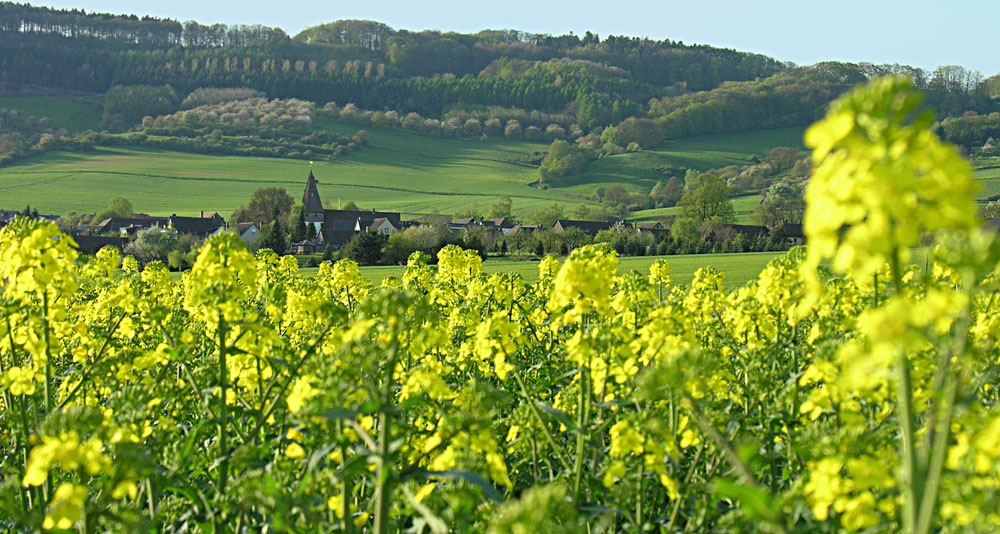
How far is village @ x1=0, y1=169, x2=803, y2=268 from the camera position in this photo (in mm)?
62781

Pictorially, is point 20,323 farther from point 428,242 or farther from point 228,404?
point 428,242

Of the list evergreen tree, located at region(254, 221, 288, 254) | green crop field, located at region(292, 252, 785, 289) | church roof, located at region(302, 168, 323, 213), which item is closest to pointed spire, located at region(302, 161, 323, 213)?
church roof, located at region(302, 168, 323, 213)

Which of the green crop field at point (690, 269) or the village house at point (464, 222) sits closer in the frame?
the green crop field at point (690, 269)

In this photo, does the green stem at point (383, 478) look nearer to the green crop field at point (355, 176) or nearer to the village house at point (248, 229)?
the village house at point (248, 229)

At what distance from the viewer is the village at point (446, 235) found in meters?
62.8

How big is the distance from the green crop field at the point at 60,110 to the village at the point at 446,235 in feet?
275

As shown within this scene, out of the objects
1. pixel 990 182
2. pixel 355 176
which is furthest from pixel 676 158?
pixel 355 176

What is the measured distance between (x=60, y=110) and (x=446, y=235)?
163m

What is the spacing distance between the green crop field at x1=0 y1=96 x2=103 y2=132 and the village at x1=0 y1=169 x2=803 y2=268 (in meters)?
83.7

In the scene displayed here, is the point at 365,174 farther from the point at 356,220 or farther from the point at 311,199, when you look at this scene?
the point at 356,220

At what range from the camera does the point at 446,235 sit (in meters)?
68.9

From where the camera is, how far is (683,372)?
370cm

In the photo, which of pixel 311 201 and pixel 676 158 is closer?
pixel 311 201

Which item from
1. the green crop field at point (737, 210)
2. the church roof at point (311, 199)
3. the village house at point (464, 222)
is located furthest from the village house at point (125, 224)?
the green crop field at point (737, 210)
